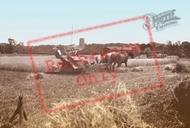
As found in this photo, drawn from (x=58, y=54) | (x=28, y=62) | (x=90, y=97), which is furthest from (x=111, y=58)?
(x=28, y=62)

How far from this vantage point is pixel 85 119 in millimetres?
4660

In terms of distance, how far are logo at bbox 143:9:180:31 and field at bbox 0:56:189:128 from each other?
0.53 m

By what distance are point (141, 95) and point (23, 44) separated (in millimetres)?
1965

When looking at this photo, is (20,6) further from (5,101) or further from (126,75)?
(126,75)

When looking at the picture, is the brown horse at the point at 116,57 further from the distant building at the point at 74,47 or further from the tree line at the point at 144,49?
the distant building at the point at 74,47

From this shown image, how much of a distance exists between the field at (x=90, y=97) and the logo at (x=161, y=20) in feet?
1.75

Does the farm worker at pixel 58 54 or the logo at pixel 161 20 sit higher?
the logo at pixel 161 20

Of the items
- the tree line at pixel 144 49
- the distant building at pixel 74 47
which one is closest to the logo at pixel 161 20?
the tree line at pixel 144 49

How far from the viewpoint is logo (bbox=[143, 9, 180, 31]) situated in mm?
4980

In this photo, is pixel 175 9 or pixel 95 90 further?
pixel 175 9

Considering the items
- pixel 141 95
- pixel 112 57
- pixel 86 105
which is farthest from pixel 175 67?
pixel 86 105

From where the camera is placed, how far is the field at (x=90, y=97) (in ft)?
15.3

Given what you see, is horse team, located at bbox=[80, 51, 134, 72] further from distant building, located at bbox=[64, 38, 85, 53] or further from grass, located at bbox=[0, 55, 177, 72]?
distant building, located at bbox=[64, 38, 85, 53]

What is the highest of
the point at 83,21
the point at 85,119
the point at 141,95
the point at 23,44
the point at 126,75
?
the point at 83,21
